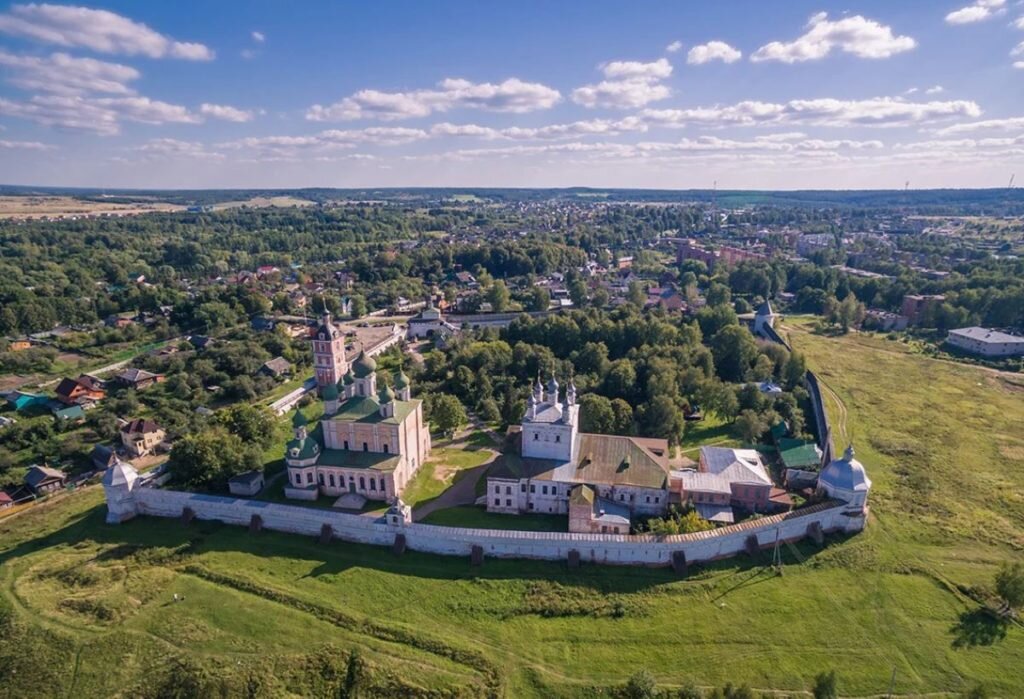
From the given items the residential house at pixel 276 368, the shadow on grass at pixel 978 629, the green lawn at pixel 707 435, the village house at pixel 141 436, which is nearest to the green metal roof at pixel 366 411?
the village house at pixel 141 436

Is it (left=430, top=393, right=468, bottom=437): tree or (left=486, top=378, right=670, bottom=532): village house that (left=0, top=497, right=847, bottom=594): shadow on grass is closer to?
(left=486, top=378, right=670, bottom=532): village house

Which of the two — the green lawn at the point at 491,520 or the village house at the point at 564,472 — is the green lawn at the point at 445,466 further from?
the village house at the point at 564,472

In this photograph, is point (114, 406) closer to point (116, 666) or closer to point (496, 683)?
point (116, 666)

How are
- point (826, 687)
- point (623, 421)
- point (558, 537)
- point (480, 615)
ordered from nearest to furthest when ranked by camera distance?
1. point (826, 687)
2. point (480, 615)
3. point (558, 537)
4. point (623, 421)

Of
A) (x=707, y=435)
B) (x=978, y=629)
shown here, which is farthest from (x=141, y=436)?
(x=978, y=629)

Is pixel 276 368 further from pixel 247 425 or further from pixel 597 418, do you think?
pixel 597 418

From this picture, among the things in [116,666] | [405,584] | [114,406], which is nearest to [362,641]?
[405,584]
